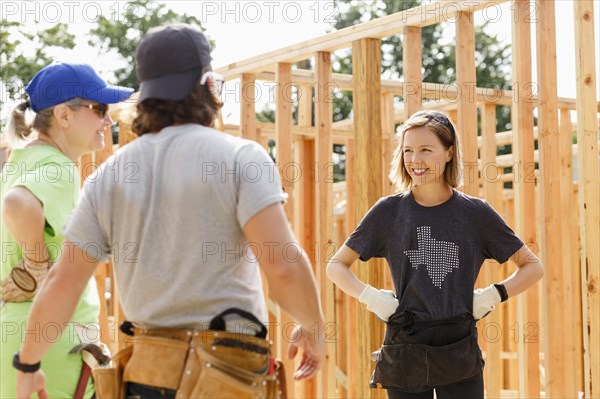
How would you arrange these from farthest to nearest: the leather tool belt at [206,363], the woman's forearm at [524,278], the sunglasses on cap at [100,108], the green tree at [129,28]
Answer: the green tree at [129,28] → the woman's forearm at [524,278] → the sunglasses on cap at [100,108] → the leather tool belt at [206,363]

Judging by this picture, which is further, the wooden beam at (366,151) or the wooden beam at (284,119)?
the wooden beam at (284,119)

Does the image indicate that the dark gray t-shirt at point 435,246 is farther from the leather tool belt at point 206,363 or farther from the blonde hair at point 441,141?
the leather tool belt at point 206,363

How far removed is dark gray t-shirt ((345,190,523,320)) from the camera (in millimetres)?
3508

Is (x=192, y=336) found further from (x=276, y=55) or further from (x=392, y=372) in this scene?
(x=276, y=55)

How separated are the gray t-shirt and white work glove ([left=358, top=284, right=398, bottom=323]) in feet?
3.83

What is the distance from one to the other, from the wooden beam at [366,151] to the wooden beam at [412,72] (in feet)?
0.89

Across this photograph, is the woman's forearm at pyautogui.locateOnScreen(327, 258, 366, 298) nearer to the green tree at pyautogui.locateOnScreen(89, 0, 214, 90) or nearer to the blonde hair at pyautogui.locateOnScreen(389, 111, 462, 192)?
the blonde hair at pyautogui.locateOnScreen(389, 111, 462, 192)

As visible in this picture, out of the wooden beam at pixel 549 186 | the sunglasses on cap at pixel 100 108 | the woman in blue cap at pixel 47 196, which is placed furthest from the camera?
the wooden beam at pixel 549 186

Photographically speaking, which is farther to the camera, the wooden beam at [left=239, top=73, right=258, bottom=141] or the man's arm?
the wooden beam at [left=239, top=73, right=258, bottom=141]

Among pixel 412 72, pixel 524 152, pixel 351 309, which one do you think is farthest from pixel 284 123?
pixel 351 309

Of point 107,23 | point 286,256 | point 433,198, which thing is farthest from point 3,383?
point 107,23

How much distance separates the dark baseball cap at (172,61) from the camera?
8.11ft

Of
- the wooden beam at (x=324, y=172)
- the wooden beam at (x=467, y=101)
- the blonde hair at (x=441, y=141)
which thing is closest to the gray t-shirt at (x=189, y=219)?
the blonde hair at (x=441, y=141)

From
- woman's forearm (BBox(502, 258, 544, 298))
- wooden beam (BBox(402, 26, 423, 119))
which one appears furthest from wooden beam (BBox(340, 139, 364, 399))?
woman's forearm (BBox(502, 258, 544, 298))
